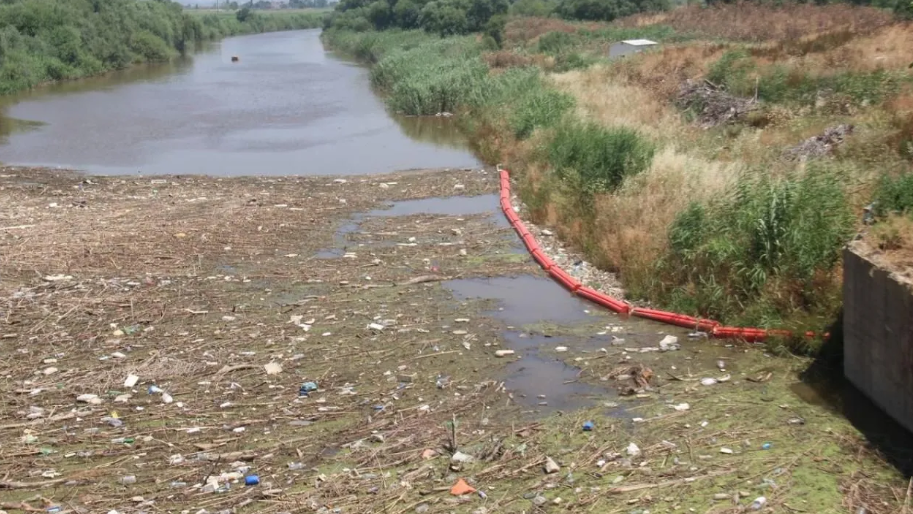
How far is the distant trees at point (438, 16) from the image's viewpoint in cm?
5025

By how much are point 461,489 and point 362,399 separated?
1627 millimetres

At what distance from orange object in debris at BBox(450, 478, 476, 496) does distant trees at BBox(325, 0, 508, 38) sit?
39.0 meters

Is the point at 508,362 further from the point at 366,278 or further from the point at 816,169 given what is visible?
the point at 816,169

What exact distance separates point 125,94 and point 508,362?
31717 millimetres

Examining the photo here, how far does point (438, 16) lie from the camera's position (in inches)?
2039

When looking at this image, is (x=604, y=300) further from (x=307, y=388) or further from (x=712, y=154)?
(x=712, y=154)

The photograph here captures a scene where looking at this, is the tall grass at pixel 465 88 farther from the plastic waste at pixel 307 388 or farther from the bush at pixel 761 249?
the plastic waste at pixel 307 388

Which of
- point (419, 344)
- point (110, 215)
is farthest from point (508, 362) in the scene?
point (110, 215)

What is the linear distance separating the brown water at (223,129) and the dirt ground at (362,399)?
816 centimetres

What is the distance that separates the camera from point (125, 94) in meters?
34.8

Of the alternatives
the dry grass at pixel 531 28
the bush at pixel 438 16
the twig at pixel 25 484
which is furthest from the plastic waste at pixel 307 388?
the bush at pixel 438 16

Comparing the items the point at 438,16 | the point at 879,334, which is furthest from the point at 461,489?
the point at 438,16

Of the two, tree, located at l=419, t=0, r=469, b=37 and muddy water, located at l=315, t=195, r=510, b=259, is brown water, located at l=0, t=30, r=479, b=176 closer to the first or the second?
muddy water, located at l=315, t=195, r=510, b=259

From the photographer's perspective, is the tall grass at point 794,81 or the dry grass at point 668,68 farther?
the dry grass at point 668,68
